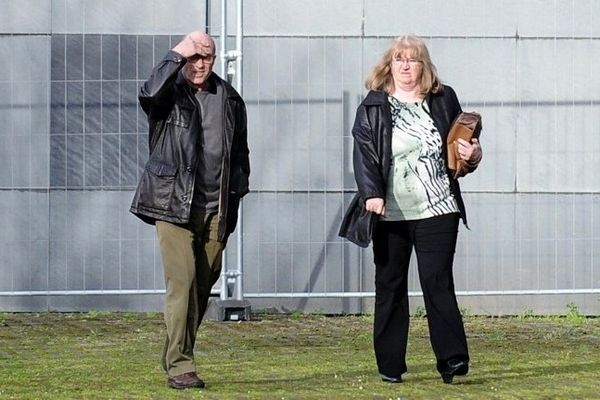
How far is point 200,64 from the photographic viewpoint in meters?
8.39

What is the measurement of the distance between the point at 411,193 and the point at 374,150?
1.01 feet

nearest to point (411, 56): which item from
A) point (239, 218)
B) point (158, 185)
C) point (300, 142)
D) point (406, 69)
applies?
point (406, 69)

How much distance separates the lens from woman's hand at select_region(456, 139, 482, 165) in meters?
8.47

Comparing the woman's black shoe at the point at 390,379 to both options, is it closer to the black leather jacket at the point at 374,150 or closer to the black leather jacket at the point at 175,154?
the black leather jacket at the point at 374,150

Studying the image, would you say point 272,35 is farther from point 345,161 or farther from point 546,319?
point 546,319

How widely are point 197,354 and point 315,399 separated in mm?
2559

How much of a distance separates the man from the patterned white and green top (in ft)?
2.80

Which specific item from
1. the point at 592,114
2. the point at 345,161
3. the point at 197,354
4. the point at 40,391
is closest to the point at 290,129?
the point at 345,161

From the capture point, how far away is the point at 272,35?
13.5 m

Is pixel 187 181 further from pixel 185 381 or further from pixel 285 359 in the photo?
pixel 285 359

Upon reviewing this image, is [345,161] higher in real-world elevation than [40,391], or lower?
higher

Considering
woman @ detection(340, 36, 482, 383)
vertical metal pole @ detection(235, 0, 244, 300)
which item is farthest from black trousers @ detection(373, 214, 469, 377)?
vertical metal pole @ detection(235, 0, 244, 300)

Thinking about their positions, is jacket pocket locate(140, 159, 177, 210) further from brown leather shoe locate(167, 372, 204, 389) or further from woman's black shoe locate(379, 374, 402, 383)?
woman's black shoe locate(379, 374, 402, 383)

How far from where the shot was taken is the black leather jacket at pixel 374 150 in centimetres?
855
